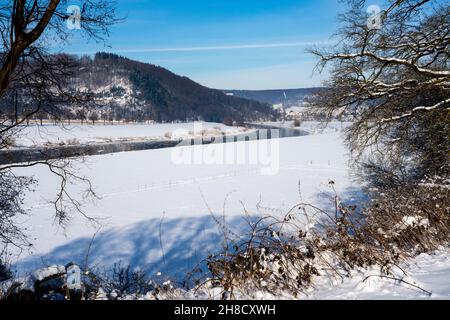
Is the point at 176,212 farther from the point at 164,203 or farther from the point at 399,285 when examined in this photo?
the point at 399,285

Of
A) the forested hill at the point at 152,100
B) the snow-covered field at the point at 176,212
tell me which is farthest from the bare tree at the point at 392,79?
the forested hill at the point at 152,100

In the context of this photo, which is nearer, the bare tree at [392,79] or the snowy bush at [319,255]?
the snowy bush at [319,255]

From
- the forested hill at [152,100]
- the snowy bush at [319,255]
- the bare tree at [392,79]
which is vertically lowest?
the snowy bush at [319,255]

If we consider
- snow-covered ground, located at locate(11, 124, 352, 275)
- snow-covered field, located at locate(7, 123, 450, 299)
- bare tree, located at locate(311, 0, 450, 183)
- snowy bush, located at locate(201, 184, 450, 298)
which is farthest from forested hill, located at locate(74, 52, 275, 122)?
snowy bush, located at locate(201, 184, 450, 298)

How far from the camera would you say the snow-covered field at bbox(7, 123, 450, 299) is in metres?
2.93

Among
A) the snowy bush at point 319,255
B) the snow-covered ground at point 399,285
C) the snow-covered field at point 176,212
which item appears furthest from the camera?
the snow-covered field at point 176,212

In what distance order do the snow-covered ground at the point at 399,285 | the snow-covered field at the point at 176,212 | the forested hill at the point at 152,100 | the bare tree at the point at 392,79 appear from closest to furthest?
the snow-covered ground at the point at 399,285 → the snow-covered field at the point at 176,212 → the bare tree at the point at 392,79 → the forested hill at the point at 152,100

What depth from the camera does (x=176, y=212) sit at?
18.0m

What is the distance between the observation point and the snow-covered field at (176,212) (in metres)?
2.93

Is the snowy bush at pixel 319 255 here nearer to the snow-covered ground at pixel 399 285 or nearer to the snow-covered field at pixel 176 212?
the snow-covered ground at pixel 399 285

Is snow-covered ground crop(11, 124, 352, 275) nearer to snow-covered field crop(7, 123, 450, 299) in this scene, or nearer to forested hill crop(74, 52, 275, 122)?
snow-covered field crop(7, 123, 450, 299)

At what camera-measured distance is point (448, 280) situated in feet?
7.66

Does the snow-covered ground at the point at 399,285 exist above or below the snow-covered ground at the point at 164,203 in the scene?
above
